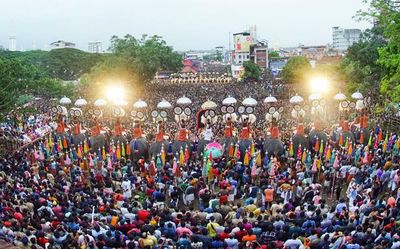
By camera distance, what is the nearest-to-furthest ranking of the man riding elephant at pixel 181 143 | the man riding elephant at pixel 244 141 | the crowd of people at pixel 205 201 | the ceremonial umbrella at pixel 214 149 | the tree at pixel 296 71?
the crowd of people at pixel 205 201, the ceremonial umbrella at pixel 214 149, the man riding elephant at pixel 244 141, the man riding elephant at pixel 181 143, the tree at pixel 296 71

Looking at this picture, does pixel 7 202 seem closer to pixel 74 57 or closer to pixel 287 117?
pixel 287 117

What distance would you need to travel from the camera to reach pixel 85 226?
427 inches

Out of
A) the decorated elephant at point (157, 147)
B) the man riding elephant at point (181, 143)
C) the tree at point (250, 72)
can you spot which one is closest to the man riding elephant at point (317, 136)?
the man riding elephant at point (181, 143)

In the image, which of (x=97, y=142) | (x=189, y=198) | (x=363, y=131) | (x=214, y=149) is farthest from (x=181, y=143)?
(x=363, y=131)

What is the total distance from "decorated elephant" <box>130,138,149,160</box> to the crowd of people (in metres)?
0.31

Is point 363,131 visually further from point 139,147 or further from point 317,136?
point 139,147

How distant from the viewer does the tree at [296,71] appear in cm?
6269

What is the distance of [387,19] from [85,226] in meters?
12.8

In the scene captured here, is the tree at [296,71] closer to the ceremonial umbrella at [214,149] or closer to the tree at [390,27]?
the tree at [390,27]

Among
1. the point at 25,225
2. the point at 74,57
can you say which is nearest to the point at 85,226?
the point at 25,225

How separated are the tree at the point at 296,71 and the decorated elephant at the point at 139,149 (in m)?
45.4

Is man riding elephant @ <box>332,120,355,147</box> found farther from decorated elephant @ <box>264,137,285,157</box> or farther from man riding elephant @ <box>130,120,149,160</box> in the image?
man riding elephant @ <box>130,120,149,160</box>

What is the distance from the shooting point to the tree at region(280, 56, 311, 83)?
6269cm

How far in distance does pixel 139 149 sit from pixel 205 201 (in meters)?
5.54
